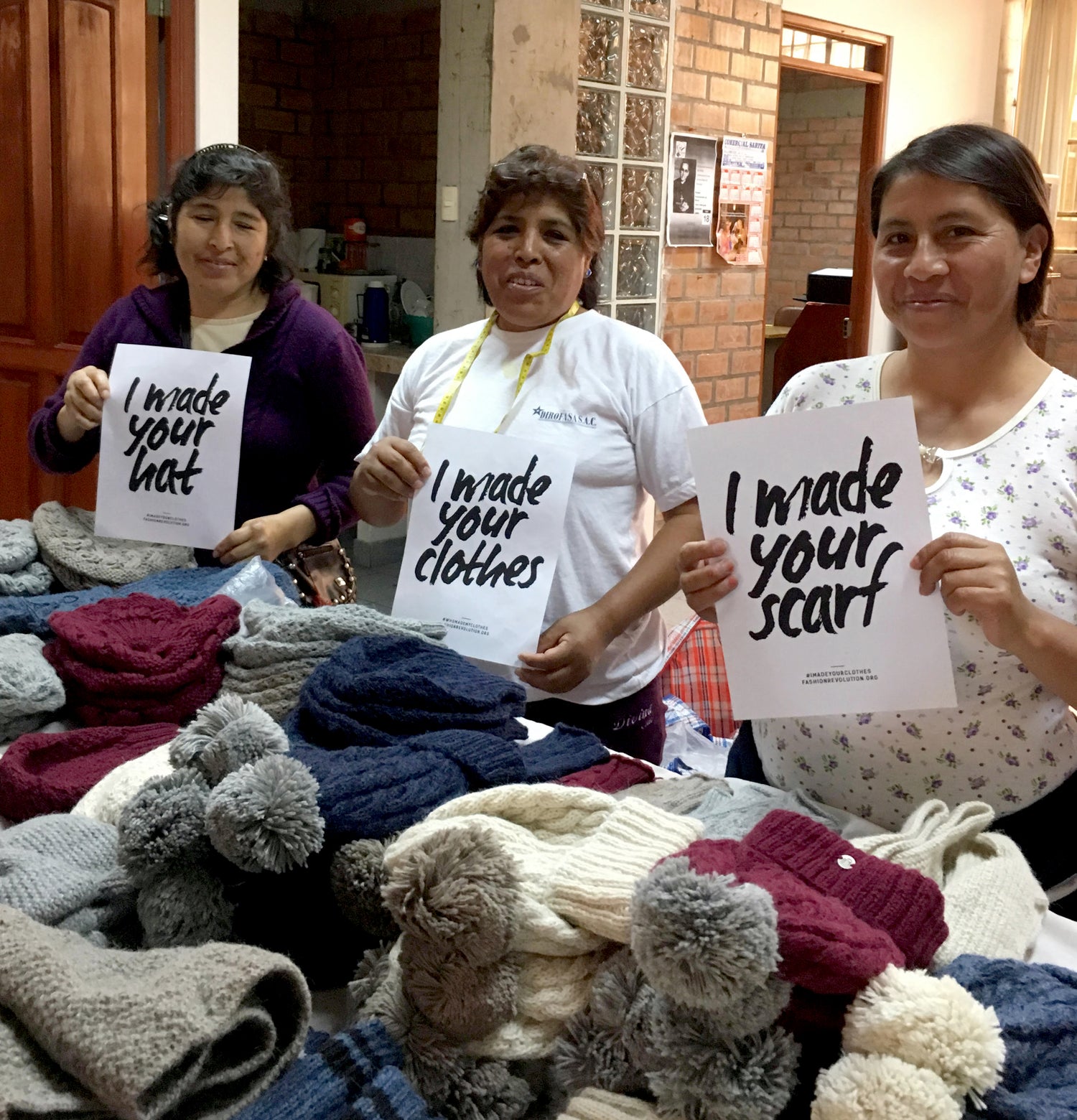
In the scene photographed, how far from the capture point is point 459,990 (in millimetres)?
795

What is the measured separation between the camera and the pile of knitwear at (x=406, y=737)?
37.5 inches

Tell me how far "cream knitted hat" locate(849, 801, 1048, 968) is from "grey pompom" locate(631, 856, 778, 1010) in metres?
0.23

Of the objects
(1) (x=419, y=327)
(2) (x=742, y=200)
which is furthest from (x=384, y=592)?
(2) (x=742, y=200)

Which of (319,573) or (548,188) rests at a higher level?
(548,188)

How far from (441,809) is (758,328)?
4959 millimetres

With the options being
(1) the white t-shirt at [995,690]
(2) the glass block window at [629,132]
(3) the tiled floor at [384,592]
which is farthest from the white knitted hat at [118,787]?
(2) the glass block window at [629,132]

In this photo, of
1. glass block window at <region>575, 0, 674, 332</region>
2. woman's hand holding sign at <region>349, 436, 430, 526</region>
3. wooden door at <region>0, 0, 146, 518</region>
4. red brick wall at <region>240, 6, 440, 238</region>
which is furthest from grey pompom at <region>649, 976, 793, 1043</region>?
red brick wall at <region>240, 6, 440, 238</region>

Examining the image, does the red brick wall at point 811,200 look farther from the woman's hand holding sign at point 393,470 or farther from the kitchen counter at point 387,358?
the woman's hand holding sign at point 393,470

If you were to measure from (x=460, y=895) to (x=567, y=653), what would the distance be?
758 millimetres

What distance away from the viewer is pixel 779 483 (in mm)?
1174

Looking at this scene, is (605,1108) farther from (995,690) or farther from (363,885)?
(995,690)

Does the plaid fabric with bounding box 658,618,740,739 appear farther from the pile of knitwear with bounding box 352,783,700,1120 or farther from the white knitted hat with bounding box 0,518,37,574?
the pile of knitwear with bounding box 352,783,700,1120

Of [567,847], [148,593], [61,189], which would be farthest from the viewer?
[61,189]

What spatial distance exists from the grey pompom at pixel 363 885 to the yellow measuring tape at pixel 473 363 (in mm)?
850
